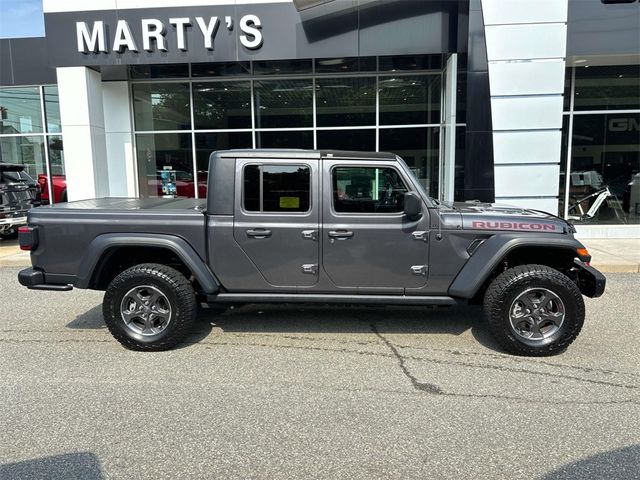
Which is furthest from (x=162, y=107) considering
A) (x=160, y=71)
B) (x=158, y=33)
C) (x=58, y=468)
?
(x=58, y=468)

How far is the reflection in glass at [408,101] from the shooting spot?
41.8ft

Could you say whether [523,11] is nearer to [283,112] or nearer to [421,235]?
[283,112]

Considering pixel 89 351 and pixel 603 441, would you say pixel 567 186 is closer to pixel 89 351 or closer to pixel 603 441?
pixel 603 441

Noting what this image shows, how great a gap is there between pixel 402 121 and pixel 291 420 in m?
10.8

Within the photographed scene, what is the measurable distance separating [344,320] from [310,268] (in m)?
1.16

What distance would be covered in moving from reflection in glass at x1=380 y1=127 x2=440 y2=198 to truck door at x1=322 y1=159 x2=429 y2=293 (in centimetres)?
847

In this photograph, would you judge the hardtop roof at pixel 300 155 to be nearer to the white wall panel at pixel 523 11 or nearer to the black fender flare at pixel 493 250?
the black fender flare at pixel 493 250

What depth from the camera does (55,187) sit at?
575 inches

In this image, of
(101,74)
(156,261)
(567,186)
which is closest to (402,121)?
(567,186)

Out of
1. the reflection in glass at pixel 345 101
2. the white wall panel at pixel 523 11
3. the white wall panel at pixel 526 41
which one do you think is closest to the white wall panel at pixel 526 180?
the white wall panel at pixel 526 41

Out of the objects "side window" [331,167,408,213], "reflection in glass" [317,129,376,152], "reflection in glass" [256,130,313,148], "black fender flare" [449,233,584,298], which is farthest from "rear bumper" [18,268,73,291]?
"reflection in glass" [317,129,376,152]

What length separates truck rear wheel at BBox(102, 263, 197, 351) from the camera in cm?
452

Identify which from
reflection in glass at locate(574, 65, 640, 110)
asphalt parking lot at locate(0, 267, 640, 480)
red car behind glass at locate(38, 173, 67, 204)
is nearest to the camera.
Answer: asphalt parking lot at locate(0, 267, 640, 480)

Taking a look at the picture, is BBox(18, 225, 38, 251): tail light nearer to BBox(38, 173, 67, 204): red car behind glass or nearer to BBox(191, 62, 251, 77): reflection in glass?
BBox(191, 62, 251, 77): reflection in glass
